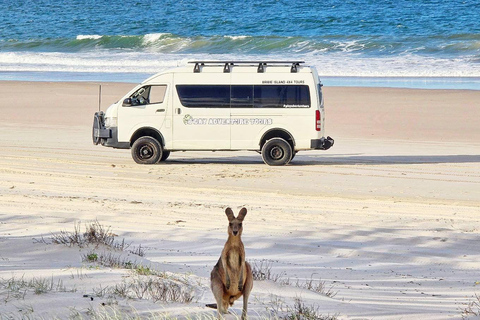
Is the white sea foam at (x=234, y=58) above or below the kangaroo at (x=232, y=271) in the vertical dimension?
above

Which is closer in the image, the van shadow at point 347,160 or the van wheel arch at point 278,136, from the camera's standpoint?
the van wheel arch at point 278,136

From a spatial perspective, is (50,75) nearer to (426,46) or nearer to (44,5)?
(426,46)

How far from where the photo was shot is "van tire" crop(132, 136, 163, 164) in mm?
17422

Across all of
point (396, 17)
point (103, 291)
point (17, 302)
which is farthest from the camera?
point (396, 17)

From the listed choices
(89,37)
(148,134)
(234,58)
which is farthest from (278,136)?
(89,37)

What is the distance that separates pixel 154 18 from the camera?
67562 mm

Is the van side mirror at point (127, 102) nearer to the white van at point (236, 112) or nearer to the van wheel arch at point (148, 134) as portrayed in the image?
the white van at point (236, 112)

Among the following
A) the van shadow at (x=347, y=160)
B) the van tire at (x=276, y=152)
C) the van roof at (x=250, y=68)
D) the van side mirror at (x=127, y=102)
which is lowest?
the van shadow at (x=347, y=160)

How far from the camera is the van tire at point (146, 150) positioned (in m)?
17.4

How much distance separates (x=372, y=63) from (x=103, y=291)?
36.6m

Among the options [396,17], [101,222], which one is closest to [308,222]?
[101,222]

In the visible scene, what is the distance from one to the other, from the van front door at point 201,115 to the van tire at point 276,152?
859 mm

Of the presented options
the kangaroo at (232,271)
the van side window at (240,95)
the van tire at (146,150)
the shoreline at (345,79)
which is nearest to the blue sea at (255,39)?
the shoreline at (345,79)

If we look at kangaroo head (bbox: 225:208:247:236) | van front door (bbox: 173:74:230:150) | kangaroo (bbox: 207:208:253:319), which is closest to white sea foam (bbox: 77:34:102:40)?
van front door (bbox: 173:74:230:150)
